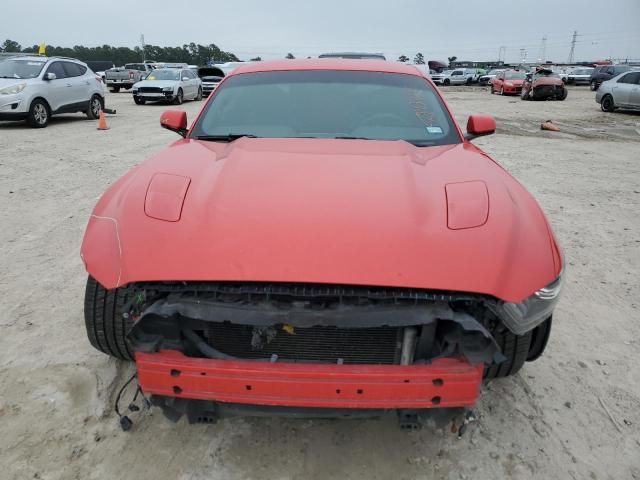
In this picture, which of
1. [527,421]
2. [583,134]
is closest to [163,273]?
[527,421]

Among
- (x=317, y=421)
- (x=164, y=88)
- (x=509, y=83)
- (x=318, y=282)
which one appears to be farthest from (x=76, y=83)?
(x=509, y=83)

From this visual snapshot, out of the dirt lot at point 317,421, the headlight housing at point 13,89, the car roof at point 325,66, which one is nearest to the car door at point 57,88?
the headlight housing at point 13,89

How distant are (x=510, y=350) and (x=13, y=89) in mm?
12155

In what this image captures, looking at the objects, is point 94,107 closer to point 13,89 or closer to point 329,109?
point 13,89

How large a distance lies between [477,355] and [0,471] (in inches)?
78.2

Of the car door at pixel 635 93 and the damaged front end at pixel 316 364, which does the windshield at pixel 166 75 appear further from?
the damaged front end at pixel 316 364

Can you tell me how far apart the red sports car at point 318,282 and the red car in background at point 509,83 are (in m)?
26.9

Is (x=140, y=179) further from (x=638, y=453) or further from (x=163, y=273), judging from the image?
(x=638, y=453)

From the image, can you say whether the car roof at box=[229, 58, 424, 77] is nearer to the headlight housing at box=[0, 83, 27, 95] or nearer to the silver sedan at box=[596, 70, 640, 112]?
the headlight housing at box=[0, 83, 27, 95]

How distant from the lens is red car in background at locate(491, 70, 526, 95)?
26.1 meters

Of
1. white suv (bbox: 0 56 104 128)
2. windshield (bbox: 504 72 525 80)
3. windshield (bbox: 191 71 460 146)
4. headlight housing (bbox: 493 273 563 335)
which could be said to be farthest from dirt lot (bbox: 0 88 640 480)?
windshield (bbox: 504 72 525 80)

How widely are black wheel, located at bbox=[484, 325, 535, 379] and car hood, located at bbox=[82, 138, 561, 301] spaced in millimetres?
452

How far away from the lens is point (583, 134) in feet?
40.6

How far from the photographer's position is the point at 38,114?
37.4ft
